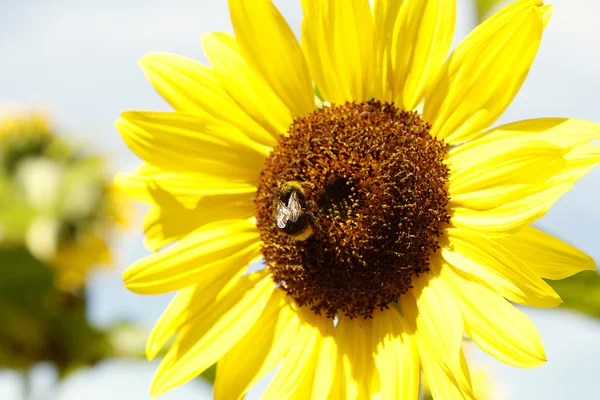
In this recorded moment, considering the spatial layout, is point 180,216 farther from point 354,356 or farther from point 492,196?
point 492,196

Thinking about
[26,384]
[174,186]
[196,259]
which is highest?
[174,186]

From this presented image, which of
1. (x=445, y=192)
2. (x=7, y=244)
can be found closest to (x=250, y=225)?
(x=445, y=192)

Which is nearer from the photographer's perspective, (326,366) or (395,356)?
(395,356)

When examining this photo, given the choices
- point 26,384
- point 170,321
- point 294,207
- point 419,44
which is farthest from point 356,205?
point 26,384

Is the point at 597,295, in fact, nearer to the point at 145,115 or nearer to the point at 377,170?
the point at 377,170

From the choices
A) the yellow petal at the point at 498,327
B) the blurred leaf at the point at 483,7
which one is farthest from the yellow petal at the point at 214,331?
the blurred leaf at the point at 483,7
